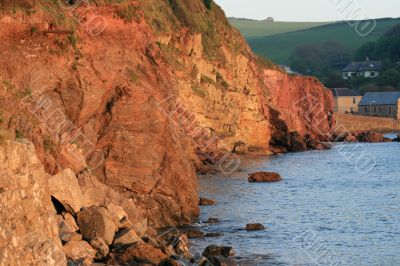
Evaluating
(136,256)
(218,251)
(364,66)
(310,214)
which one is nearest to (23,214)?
(136,256)

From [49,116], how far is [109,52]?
7087mm

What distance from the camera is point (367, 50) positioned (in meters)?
199

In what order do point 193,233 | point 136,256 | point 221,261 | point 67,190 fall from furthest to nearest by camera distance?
point 193,233 < point 221,261 < point 67,190 < point 136,256

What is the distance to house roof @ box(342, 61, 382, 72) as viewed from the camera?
183250 mm

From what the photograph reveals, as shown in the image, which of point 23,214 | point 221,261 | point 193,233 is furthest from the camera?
point 193,233

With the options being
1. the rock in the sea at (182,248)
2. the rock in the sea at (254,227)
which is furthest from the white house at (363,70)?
the rock in the sea at (182,248)

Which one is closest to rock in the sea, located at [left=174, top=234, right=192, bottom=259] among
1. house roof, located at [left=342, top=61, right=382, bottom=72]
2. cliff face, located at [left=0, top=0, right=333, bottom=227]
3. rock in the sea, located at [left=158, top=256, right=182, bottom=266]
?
rock in the sea, located at [left=158, top=256, right=182, bottom=266]

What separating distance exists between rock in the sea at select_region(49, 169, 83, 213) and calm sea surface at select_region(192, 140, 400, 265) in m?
5.45

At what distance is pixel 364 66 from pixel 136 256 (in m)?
165

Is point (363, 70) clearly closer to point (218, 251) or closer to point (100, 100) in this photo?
point (100, 100)

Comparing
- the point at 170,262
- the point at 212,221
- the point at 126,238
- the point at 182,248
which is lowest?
the point at 212,221

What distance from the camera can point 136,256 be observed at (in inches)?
958

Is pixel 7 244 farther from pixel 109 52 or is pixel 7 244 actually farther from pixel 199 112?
pixel 199 112

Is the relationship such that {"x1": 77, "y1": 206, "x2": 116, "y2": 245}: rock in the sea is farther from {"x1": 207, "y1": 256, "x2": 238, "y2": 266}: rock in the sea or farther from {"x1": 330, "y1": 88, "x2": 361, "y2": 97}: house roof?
{"x1": 330, "y1": 88, "x2": 361, "y2": 97}: house roof
